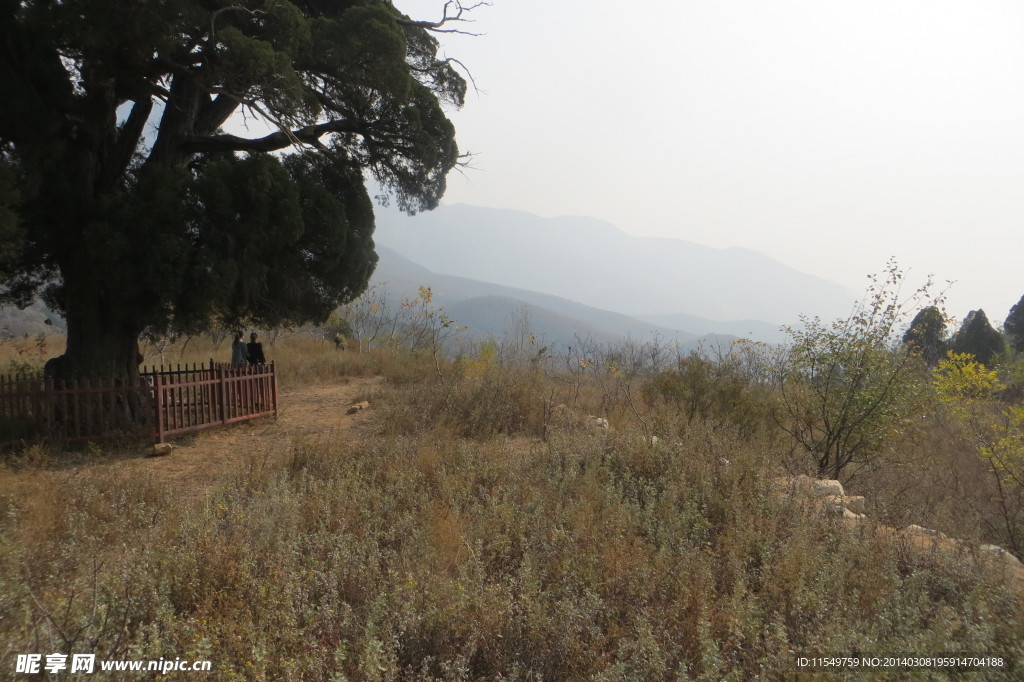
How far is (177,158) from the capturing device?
10.1 metres

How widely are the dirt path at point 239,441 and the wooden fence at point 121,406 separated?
336mm

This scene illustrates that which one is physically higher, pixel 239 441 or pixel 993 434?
pixel 993 434

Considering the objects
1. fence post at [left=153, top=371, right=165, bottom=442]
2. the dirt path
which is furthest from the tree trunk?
the dirt path

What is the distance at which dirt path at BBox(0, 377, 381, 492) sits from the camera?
7.04m

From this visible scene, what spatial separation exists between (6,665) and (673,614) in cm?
335

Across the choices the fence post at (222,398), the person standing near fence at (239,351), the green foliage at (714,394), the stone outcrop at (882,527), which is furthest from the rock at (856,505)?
the person standing near fence at (239,351)

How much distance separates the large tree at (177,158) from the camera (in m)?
8.11

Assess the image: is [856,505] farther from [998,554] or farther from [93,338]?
[93,338]

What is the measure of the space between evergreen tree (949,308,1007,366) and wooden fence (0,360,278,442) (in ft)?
100

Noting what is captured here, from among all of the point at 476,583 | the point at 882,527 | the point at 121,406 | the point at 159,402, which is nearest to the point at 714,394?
the point at 882,527

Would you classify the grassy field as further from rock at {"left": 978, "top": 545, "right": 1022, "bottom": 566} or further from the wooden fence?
the wooden fence

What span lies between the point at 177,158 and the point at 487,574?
961cm

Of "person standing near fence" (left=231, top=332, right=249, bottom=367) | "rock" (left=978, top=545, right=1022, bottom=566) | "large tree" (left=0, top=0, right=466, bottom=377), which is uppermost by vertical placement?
"large tree" (left=0, top=0, right=466, bottom=377)

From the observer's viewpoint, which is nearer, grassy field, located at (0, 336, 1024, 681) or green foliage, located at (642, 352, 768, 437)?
grassy field, located at (0, 336, 1024, 681)
